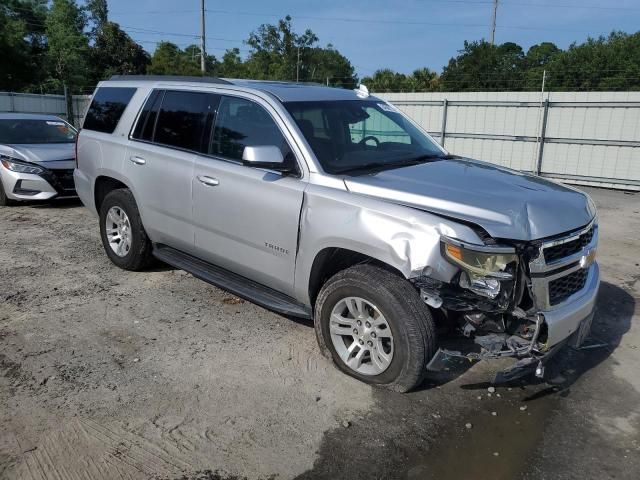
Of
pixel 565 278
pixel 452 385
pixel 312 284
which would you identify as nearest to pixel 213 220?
pixel 312 284

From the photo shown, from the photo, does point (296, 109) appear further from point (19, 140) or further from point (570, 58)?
point (570, 58)

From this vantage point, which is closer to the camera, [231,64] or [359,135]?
[359,135]

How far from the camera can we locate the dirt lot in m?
2.98

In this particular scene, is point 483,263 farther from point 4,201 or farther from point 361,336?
point 4,201

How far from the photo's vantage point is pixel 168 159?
4.93m

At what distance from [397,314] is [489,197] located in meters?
0.95

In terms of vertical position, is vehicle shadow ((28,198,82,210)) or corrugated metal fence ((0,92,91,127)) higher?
corrugated metal fence ((0,92,91,127))

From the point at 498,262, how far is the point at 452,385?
3.58 feet

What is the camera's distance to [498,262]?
10.5 ft

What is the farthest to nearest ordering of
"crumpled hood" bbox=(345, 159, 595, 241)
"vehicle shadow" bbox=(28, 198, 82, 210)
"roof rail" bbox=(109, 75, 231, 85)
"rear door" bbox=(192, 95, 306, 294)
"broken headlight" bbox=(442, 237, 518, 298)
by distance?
"vehicle shadow" bbox=(28, 198, 82, 210)
"roof rail" bbox=(109, 75, 231, 85)
"rear door" bbox=(192, 95, 306, 294)
"crumpled hood" bbox=(345, 159, 595, 241)
"broken headlight" bbox=(442, 237, 518, 298)

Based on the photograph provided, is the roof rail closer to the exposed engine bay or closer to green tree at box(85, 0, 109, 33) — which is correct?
the exposed engine bay

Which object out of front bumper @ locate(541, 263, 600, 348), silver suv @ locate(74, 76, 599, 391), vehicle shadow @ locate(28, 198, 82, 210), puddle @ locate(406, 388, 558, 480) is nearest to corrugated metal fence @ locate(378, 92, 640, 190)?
vehicle shadow @ locate(28, 198, 82, 210)

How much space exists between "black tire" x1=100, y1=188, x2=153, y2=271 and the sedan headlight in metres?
3.97

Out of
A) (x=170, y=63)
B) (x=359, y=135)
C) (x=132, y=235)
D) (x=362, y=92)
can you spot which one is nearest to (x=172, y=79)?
(x=132, y=235)
